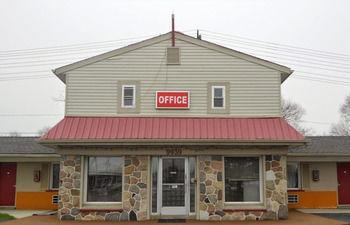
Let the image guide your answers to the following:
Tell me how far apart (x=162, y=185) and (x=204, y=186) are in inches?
57.8

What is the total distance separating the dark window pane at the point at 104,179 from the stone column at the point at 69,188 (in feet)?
1.55

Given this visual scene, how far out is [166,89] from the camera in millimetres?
17031

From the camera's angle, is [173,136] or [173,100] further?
[173,100]

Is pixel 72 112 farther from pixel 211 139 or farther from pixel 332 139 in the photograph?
pixel 332 139

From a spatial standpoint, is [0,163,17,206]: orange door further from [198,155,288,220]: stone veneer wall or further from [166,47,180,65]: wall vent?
[198,155,288,220]: stone veneer wall

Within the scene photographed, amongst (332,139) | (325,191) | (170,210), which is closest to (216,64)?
(170,210)

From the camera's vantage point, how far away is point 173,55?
17.3m

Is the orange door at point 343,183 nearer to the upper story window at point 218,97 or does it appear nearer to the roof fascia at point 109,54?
the upper story window at point 218,97

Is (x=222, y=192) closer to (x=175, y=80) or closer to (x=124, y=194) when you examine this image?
(x=124, y=194)

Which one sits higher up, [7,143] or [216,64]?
[216,64]

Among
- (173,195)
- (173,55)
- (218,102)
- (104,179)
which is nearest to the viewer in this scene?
(173,195)

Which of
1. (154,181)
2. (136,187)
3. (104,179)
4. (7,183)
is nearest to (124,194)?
(136,187)

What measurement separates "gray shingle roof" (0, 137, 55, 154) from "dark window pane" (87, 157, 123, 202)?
512 centimetres

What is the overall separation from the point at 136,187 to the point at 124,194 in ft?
1.58
